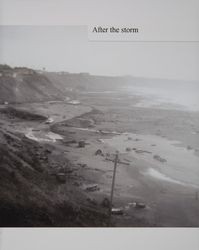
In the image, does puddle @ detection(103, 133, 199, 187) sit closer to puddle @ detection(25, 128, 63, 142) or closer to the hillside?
puddle @ detection(25, 128, 63, 142)

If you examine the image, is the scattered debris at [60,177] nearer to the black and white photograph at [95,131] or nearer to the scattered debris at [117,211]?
the black and white photograph at [95,131]

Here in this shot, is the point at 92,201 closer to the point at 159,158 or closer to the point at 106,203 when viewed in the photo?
the point at 106,203

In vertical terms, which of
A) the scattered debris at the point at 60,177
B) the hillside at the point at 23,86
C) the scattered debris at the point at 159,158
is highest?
the hillside at the point at 23,86

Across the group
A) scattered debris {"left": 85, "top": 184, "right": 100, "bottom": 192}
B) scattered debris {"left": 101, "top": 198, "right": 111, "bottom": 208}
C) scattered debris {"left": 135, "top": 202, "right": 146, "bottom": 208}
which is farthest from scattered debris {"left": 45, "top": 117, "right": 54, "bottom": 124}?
scattered debris {"left": 135, "top": 202, "right": 146, "bottom": 208}

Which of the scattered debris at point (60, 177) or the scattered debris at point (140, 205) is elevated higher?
the scattered debris at point (60, 177)

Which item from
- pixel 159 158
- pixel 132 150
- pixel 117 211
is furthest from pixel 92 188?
pixel 159 158

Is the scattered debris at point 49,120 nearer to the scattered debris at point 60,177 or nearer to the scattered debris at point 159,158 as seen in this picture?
the scattered debris at point 60,177

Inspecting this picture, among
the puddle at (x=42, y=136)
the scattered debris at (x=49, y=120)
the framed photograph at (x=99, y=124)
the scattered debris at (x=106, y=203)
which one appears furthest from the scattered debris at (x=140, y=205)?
the scattered debris at (x=49, y=120)

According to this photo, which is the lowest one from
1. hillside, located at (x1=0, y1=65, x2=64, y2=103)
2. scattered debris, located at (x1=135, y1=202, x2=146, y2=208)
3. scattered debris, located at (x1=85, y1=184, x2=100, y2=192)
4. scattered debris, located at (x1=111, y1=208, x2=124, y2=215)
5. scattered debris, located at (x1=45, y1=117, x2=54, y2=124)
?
scattered debris, located at (x1=111, y1=208, x2=124, y2=215)

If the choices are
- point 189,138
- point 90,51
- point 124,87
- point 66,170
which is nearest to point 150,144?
point 189,138
